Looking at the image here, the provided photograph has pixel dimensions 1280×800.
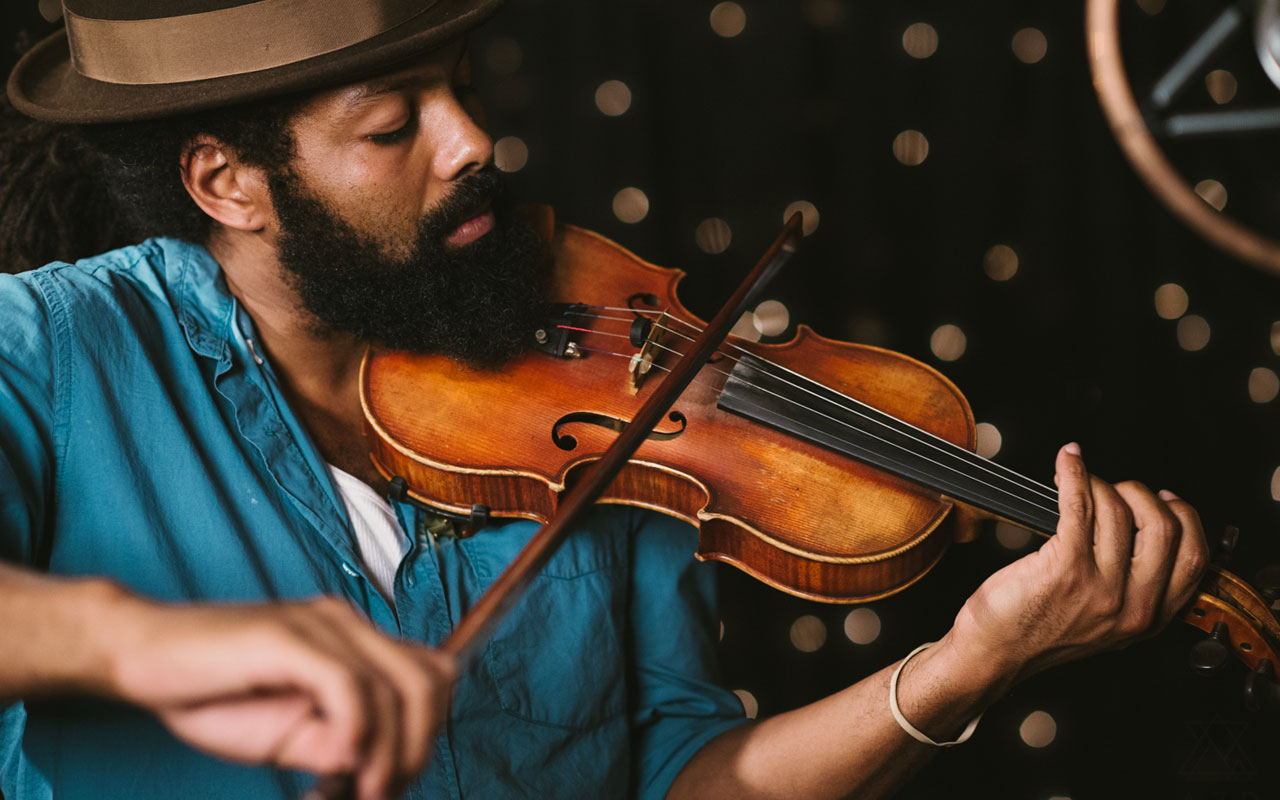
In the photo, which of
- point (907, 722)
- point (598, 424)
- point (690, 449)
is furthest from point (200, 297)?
point (907, 722)

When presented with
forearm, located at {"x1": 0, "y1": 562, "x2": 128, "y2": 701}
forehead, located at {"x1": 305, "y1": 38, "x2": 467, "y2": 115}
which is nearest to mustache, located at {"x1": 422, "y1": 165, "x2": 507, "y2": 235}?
forehead, located at {"x1": 305, "y1": 38, "x2": 467, "y2": 115}

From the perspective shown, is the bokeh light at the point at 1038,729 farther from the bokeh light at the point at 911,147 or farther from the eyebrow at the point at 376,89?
the eyebrow at the point at 376,89

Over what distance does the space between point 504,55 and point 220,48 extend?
0.74m

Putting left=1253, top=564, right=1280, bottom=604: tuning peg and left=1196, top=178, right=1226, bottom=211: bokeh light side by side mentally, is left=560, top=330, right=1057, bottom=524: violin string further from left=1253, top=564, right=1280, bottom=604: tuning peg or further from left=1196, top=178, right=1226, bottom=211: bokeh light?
left=1196, top=178, right=1226, bottom=211: bokeh light

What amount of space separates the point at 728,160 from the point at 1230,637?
1063 mm

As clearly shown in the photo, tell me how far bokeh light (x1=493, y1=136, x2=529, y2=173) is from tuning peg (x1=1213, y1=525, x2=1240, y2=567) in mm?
1183

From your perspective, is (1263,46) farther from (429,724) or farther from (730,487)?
(730,487)

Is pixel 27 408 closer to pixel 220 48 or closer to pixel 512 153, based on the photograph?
pixel 220 48

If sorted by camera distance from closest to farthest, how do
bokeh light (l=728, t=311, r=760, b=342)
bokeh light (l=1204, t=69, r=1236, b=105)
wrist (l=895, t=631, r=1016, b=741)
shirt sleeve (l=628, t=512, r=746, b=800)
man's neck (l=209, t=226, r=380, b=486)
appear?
1. wrist (l=895, t=631, r=1016, b=741)
2. man's neck (l=209, t=226, r=380, b=486)
3. shirt sleeve (l=628, t=512, r=746, b=800)
4. bokeh light (l=1204, t=69, r=1236, b=105)
5. bokeh light (l=728, t=311, r=760, b=342)

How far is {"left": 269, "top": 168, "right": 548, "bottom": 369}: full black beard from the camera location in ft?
3.58

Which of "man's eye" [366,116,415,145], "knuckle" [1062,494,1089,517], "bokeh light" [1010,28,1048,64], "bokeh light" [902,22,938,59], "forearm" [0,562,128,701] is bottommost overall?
"forearm" [0,562,128,701]

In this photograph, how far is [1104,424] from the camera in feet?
5.29

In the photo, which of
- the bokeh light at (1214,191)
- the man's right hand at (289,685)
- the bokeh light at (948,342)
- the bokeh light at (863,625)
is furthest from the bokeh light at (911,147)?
the man's right hand at (289,685)

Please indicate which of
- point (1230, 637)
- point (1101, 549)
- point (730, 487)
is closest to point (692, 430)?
point (730, 487)
